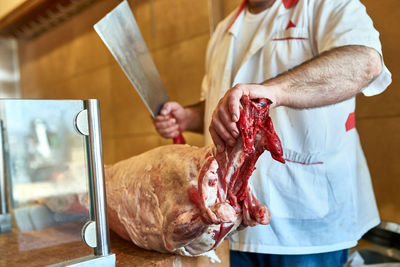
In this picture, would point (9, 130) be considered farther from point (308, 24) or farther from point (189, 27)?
point (189, 27)

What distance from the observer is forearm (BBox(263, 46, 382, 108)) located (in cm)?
85

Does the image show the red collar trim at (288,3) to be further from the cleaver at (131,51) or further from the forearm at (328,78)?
the cleaver at (131,51)

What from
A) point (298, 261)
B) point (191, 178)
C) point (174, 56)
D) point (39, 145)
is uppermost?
point (174, 56)

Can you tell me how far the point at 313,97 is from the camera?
88cm

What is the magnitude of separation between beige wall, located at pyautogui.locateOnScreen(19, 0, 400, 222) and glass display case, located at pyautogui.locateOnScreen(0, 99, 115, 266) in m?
0.29

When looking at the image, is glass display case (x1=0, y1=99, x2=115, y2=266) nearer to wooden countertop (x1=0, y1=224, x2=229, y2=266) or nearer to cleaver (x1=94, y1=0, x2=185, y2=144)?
wooden countertop (x1=0, y1=224, x2=229, y2=266)

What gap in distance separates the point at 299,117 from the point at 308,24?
27 cm

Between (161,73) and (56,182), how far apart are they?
Result: 58.0 inches

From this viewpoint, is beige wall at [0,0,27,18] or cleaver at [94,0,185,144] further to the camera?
beige wall at [0,0,27,18]

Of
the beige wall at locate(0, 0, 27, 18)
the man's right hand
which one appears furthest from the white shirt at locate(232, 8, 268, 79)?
the beige wall at locate(0, 0, 27, 18)

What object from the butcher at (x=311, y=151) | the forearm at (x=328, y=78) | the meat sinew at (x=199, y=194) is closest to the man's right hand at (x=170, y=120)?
the butcher at (x=311, y=151)

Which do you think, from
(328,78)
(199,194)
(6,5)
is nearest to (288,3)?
(328,78)

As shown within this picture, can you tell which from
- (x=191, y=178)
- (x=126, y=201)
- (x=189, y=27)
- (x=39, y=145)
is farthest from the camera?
(x=189, y=27)

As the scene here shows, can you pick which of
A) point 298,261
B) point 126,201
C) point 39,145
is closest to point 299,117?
point 298,261
